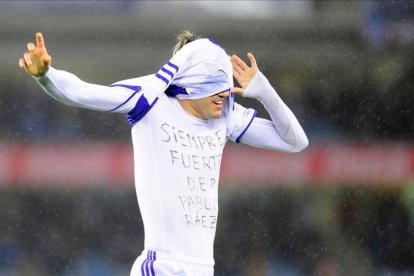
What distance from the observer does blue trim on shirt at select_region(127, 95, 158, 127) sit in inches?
120

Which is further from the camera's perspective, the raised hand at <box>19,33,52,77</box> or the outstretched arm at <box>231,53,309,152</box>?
the outstretched arm at <box>231,53,309,152</box>

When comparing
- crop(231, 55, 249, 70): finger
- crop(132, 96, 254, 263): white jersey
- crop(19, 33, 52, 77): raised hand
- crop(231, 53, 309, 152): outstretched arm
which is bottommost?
crop(132, 96, 254, 263): white jersey

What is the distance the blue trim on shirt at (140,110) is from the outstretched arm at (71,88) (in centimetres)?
2

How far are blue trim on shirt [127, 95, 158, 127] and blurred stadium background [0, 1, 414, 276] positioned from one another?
6.16 ft

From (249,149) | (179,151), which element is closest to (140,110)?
(179,151)

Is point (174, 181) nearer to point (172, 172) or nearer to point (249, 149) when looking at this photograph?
point (172, 172)

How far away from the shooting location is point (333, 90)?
512 cm

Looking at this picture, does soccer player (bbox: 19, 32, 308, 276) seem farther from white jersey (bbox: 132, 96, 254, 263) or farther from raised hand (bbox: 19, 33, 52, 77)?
raised hand (bbox: 19, 33, 52, 77)

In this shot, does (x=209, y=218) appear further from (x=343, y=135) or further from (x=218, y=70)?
(x=343, y=135)

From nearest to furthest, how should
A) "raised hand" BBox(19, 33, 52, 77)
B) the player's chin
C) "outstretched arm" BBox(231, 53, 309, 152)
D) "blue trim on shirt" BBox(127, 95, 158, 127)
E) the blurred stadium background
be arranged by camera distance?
"raised hand" BBox(19, 33, 52, 77) → "blue trim on shirt" BBox(127, 95, 158, 127) → the player's chin → "outstretched arm" BBox(231, 53, 309, 152) → the blurred stadium background

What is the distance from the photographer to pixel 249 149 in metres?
5.07

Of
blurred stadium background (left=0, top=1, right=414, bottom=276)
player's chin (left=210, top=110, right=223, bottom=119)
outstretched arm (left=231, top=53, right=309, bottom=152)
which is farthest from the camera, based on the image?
blurred stadium background (left=0, top=1, right=414, bottom=276)

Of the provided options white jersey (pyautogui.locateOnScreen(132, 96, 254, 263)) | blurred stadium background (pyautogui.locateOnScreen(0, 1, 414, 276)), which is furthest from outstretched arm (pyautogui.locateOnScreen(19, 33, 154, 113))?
blurred stadium background (pyautogui.locateOnScreen(0, 1, 414, 276))

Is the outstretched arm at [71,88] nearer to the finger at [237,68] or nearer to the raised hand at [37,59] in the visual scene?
the raised hand at [37,59]
